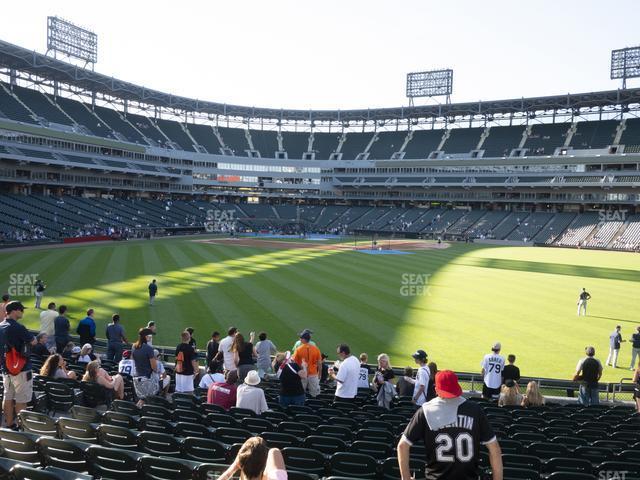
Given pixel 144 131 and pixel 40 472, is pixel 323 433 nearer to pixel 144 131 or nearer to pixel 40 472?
pixel 40 472

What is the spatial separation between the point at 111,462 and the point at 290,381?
5.16m

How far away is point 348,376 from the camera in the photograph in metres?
11.4

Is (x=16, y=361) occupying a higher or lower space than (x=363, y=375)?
higher

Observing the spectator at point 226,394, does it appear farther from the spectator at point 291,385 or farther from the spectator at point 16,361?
the spectator at point 16,361

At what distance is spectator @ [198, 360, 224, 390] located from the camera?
11.9m

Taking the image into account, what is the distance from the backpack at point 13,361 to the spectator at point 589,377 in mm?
13961

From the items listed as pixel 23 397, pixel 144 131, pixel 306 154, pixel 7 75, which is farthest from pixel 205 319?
pixel 306 154

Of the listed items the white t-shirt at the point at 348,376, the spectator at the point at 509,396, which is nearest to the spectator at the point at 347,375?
the white t-shirt at the point at 348,376

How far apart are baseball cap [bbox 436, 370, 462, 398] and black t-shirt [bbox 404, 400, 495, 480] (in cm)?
17

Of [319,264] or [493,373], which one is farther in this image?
[319,264]

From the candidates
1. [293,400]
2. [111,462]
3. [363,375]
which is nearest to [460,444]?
[111,462]

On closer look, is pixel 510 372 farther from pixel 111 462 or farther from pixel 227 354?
pixel 111 462
